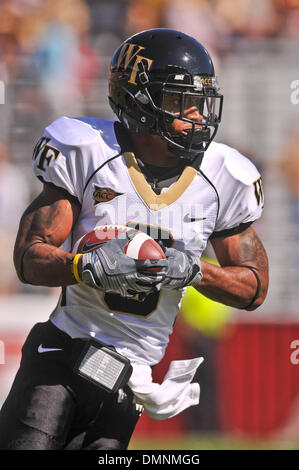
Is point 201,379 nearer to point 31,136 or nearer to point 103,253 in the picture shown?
point 31,136

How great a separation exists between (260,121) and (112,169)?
398 centimetres

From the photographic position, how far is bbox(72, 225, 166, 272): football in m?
2.39

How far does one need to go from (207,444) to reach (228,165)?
3395mm

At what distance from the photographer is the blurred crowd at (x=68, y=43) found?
6117 mm

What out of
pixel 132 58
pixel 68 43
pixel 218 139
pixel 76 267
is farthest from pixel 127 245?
pixel 68 43

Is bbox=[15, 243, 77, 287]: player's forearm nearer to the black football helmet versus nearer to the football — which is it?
the football

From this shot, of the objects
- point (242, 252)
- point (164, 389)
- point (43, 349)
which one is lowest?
point (164, 389)

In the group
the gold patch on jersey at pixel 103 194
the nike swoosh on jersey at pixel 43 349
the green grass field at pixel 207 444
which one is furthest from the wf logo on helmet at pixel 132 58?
the green grass field at pixel 207 444

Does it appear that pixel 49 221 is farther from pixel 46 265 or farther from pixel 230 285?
pixel 230 285

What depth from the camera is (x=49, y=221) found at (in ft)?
8.50

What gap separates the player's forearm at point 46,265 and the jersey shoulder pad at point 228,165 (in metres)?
0.59

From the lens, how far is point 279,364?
5.91m

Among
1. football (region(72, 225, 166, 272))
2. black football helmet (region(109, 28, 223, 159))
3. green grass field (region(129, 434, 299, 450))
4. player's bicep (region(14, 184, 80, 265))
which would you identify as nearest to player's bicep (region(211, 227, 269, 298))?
black football helmet (region(109, 28, 223, 159))

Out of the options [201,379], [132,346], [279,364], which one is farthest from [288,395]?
[132,346]
